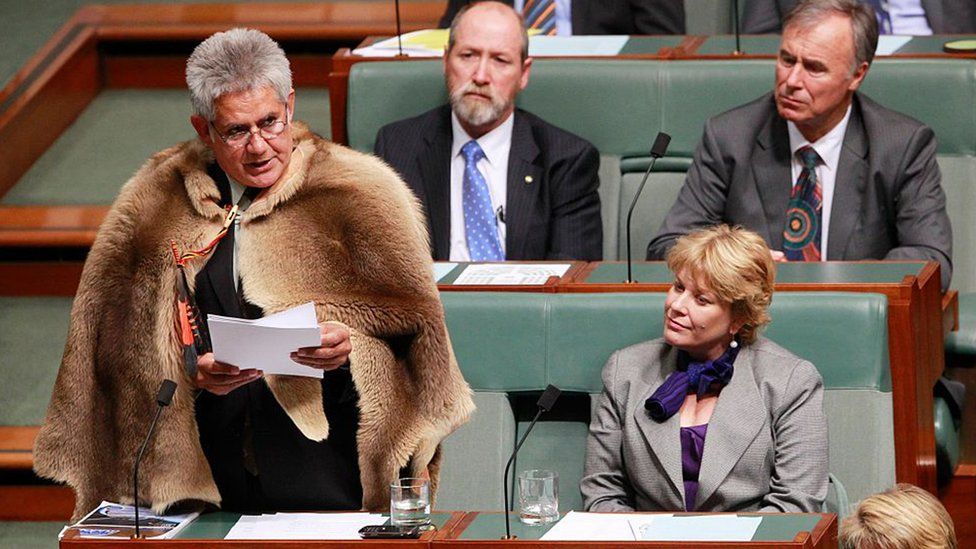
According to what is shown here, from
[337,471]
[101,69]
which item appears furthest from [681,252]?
[101,69]

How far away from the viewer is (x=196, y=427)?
2287 millimetres

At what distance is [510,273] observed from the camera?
3.04 meters

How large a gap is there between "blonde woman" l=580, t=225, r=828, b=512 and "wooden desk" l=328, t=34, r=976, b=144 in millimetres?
1137

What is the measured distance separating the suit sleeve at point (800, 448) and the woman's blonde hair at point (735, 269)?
0.36 feet

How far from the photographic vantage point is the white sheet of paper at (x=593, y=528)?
84.6 inches

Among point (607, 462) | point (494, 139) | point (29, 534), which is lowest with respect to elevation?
point (29, 534)

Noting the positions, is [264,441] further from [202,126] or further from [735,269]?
[735,269]

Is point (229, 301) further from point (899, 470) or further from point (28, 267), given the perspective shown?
point (28, 267)

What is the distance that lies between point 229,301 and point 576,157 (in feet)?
4.64

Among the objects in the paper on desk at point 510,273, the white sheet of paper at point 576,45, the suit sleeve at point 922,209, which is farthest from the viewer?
the white sheet of paper at point 576,45

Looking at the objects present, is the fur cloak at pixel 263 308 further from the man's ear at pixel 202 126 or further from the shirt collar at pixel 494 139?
the shirt collar at pixel 494 139

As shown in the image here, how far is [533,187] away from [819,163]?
57cm

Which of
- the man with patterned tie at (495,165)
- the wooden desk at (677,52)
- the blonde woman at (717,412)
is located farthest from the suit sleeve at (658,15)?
the blonde woman at (717,412)

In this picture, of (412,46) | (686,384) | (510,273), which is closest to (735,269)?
(686,384)
